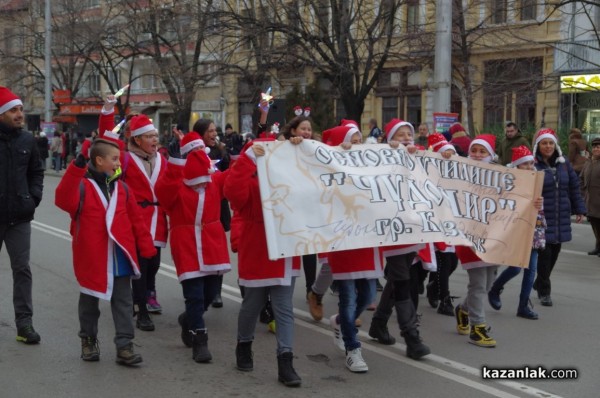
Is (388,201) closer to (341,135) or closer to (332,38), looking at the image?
(341,135)

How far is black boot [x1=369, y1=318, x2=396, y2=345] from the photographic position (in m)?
6.85

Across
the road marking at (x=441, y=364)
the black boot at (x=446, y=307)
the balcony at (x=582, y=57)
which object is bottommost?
the road marking at (x=441, y=364)

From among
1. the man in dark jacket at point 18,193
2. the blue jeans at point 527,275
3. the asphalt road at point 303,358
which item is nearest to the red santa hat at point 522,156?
the blue jeans at point 527,275

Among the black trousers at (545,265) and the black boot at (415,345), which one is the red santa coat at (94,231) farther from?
the black trousers at (545,265)

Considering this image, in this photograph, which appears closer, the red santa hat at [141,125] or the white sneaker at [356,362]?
the white sneaker at [356,362]

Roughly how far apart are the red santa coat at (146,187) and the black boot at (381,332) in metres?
2.10

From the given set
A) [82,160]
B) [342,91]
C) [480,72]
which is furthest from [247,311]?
[480,72]

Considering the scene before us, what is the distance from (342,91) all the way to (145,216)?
15.1 metres

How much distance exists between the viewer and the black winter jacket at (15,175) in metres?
6.33

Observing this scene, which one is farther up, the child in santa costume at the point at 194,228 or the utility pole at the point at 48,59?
the utility pole at the point at 48,59

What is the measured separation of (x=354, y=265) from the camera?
6000 mm

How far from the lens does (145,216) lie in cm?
730

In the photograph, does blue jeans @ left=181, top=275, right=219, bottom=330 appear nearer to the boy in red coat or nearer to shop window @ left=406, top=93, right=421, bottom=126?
the boy in red coat

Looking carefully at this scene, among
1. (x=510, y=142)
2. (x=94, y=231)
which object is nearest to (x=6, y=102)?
(x=94, y=231)
